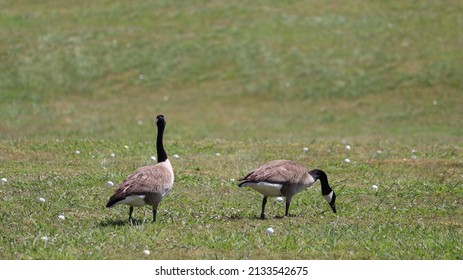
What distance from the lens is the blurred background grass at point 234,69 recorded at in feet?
109

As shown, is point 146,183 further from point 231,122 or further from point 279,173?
point 231,122

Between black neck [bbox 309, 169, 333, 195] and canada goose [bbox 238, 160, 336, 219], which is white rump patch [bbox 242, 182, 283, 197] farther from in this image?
black neck [bbox 309, 169, 333, 195]

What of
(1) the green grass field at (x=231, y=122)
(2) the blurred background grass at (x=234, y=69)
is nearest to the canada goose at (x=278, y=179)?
(1) the green grass field at (x=231, y=122)

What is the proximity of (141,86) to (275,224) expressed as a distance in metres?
24.6

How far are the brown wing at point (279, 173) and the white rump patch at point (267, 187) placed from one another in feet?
0.21

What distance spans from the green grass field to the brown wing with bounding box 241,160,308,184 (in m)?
0.77

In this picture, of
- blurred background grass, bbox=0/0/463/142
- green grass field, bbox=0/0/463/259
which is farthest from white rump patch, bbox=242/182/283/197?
blurred background grass, bbox=0/0/463/142

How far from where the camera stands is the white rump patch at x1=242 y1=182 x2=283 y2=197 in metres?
13.1

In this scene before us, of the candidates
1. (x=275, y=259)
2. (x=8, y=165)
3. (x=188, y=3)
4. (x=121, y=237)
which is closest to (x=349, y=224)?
(x=275, y=259)

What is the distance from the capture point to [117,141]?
23203 mm

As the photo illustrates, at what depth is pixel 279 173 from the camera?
1349 centimetres

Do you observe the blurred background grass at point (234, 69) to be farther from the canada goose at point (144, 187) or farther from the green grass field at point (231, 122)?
the canada goose at point (144, 187)

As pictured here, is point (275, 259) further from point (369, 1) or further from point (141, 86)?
point (369, 1)

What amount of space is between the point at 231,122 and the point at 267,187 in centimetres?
2054
